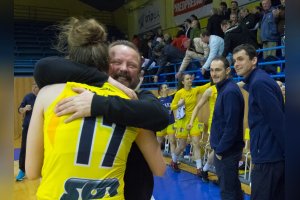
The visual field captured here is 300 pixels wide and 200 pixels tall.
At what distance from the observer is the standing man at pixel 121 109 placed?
117cm

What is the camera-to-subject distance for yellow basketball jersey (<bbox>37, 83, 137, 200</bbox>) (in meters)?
1.15

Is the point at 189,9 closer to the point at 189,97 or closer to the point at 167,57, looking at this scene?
the point at 167,57

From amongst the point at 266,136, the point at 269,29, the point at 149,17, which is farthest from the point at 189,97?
the point at 149,17

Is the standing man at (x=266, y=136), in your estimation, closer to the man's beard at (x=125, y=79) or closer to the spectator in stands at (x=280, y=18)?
the man's beard at (x=125, y=79)

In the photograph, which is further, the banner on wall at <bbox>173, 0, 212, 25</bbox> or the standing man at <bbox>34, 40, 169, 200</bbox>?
the banner on wall at <bbox>173, 0, 212, 25</bbox>

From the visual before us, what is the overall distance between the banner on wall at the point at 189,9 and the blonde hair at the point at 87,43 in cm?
1056

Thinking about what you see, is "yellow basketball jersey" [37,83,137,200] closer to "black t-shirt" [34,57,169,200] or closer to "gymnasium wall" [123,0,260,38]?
"black t-shirt" [34,57,169,200]

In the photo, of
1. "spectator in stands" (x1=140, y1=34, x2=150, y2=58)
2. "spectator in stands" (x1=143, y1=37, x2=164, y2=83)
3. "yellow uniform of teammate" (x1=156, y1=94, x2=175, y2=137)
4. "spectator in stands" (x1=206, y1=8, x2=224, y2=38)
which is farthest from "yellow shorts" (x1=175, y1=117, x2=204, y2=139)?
"spectator in stands" (x1=140, y1=34, x2=150, y2=58)

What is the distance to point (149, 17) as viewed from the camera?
15.2 metres

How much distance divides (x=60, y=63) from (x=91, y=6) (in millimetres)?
17391

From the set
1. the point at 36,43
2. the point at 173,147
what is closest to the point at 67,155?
the point at 173,147

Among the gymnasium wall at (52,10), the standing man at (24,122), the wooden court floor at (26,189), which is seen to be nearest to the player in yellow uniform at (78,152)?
the wooden court floor at (26,189)

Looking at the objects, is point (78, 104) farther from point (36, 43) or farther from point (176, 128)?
point (36, 43)

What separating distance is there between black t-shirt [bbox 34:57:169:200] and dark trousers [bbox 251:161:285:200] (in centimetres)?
157
